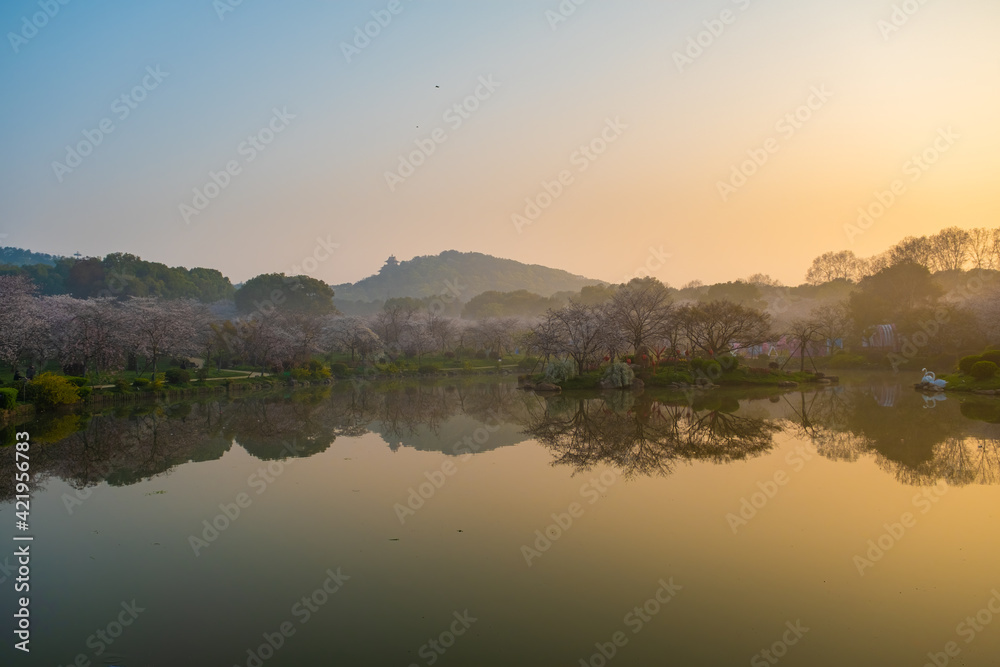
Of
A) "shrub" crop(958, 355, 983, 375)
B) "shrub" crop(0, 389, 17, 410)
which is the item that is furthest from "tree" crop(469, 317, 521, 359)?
"shrub" crop(0, 389, 17, 410)

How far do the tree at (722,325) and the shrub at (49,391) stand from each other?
119 feet

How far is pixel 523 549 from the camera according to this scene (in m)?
9.38

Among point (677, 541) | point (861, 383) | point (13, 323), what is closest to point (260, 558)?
point (677, 541)

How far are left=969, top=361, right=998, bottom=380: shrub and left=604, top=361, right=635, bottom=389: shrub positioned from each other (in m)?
18.1

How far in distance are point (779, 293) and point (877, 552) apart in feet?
352

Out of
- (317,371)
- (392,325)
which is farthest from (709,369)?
(392,325)

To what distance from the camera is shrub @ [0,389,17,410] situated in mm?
24859

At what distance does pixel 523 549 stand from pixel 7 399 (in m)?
26.7

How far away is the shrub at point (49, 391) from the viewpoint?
2753 centimetres

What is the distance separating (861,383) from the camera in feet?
120

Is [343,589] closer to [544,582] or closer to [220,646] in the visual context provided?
[220,646]

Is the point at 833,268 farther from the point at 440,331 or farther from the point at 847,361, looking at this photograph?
the point at 440,331

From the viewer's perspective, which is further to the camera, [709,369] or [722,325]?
[722,325]

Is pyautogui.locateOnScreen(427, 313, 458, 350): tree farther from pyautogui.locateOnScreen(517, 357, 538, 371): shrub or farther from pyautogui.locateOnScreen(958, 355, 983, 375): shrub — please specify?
pyautogui.locateOnScreen(958, 355, 983, 375): shrub
